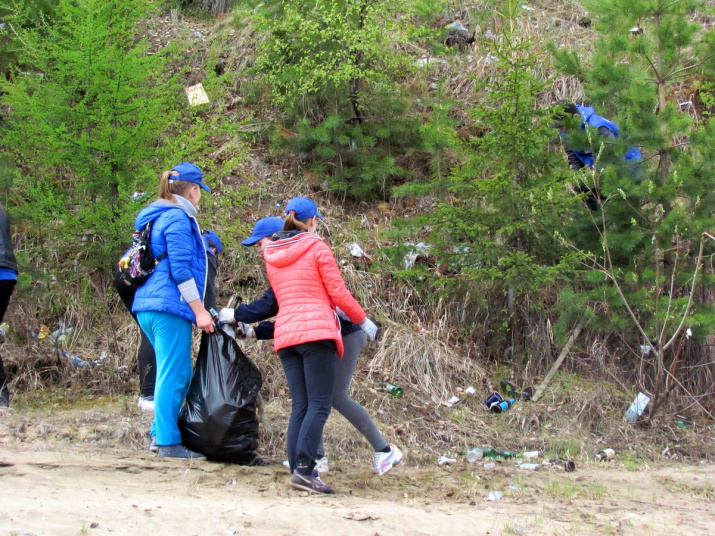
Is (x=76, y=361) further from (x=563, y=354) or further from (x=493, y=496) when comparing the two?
(x=563, y=354)

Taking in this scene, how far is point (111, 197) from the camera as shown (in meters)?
5.89

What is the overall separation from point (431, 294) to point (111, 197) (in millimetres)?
2968

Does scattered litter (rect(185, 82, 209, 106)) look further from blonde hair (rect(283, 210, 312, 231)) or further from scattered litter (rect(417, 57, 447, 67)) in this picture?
blonde hair (rect(283, 210, 312, 231))

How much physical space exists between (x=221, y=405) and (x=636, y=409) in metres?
3.55

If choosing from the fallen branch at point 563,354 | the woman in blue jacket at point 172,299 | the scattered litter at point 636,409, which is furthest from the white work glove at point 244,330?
the scattered litter at point 636,409

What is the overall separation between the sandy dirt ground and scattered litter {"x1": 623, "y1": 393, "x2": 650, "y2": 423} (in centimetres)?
67

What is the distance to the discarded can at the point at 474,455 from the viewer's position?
17.3 feet

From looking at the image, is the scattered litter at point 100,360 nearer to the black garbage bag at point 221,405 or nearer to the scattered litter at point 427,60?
the black garbage bag at point 221,405

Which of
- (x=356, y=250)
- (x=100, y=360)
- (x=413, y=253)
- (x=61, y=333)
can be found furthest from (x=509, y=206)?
(x=61, y=333)

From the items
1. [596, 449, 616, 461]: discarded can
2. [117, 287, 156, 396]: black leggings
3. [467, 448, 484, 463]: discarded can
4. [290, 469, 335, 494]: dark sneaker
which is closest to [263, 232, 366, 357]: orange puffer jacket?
[290, 469, 335, 494]: dark sneaker

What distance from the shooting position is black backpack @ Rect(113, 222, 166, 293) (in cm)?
434

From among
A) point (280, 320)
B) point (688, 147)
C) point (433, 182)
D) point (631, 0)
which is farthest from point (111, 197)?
point (688, 147)

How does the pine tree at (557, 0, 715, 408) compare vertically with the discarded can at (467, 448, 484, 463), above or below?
above

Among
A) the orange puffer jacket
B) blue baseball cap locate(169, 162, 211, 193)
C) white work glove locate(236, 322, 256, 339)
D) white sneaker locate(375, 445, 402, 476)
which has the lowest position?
white sneaker locate(375, 445, 402, 476)
